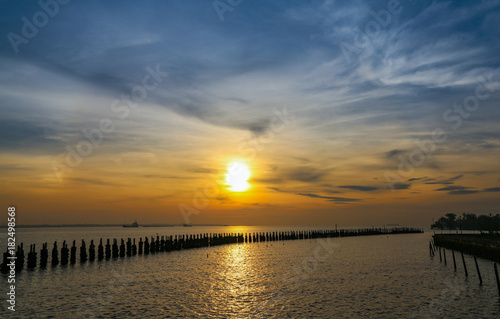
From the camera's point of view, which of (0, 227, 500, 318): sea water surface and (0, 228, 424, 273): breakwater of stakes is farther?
(0, 228, 424, 273): breakwater of stakes

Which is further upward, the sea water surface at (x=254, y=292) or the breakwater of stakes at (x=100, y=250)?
the breakwater of stakes at (x=100, y=250)

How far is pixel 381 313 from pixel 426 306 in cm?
347

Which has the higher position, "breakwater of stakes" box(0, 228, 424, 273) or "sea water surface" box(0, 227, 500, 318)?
"breakwater of stakes" box(0, 228, 424, 273)

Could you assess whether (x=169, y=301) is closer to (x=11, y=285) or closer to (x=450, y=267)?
(x=11, y=285)

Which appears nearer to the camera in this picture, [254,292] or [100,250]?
[254,292]

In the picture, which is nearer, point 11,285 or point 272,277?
point 11,285

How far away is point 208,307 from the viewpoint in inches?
824

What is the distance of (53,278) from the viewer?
99.7 feet

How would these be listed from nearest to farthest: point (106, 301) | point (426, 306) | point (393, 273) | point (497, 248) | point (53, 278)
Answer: point (426, 306), point (106, 301), point (53, 278), point (393, 273), point (497, 248)

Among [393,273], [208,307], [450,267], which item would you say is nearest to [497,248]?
[450,267]

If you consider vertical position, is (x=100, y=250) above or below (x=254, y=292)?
above

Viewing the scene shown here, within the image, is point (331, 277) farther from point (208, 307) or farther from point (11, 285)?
point (11, 285)

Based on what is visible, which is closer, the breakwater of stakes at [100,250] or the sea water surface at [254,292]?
the sea water surface at [254,292]

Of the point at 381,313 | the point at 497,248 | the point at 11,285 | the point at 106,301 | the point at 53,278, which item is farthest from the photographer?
the point at 497,248
